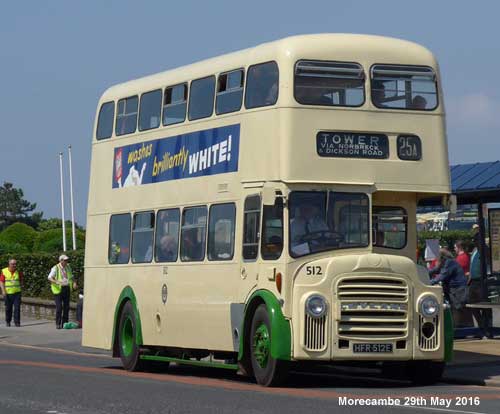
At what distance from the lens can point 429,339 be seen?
18.5m

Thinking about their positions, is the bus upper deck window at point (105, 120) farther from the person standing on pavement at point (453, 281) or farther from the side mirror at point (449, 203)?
the side mirror at point (449, 203)

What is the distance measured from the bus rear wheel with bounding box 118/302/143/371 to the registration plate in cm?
574

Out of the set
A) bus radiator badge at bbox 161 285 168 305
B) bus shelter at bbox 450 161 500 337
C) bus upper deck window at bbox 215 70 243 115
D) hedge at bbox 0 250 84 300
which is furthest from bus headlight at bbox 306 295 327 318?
hedge at bbox 0 250 84 300

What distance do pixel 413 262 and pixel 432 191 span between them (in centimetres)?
111

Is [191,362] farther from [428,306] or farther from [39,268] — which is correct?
[39,268]

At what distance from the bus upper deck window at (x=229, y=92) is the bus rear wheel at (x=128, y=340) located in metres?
4.41

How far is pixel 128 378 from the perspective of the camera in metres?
21.1

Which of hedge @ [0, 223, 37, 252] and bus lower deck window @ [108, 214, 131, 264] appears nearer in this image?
bus lower deck window @ [108, 214, 131, 264]

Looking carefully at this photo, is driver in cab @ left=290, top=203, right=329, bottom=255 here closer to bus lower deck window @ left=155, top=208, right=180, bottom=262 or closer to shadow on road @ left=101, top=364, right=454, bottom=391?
shadow on road @ left=101, top=364, right=454, bottom=391

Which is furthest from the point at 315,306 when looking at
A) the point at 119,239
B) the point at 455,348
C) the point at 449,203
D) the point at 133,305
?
the point at 455,348

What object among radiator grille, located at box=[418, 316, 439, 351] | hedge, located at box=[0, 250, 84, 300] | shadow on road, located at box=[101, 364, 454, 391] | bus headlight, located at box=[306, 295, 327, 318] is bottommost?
shadow on road, located at box=[101, 364, 454, 391]

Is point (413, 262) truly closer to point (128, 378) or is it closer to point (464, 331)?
point (128, 378)

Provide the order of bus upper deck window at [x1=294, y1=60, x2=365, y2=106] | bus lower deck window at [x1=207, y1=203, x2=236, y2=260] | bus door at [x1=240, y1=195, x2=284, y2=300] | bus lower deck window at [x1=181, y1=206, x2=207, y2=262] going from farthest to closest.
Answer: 1. bus lower deck window at [x1=181, y1=206, x2=207, y2=262]
2. bus lower deck window at [x1=207, y1=203, x2=236, y2=260]
3. bus upper deck window at [x1=294, y1=60, x2=365, y2=106]
4. bus door at [x1=240, y1=195, x2=284, y2=300]

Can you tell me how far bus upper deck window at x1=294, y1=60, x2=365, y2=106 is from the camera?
1873 centimetres
